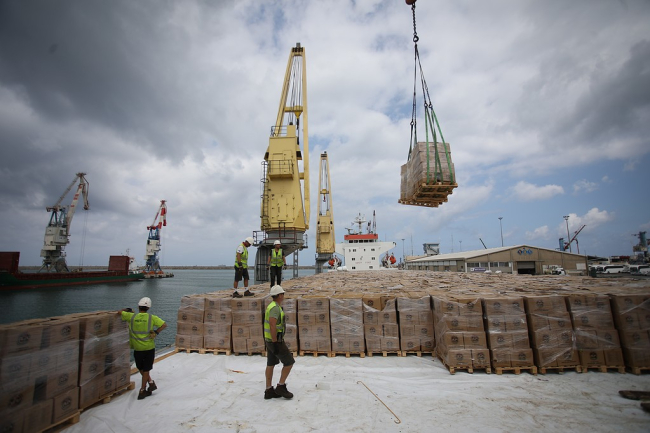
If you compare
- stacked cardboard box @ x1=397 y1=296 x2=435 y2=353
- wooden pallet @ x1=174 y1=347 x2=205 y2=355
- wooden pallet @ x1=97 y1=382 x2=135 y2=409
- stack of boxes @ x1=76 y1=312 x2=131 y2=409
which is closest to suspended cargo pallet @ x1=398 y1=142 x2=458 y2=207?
stacked cardboard box @ x1=397 y1=296 x2=435 y2=353

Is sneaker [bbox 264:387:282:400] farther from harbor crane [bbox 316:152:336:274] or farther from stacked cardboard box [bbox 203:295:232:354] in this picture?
harbor crane [bbox 316:152:336:274]

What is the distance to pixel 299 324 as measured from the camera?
6027 mm

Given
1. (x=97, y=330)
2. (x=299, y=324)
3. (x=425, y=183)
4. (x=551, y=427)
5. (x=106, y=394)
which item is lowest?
→ (x=551, y=427)

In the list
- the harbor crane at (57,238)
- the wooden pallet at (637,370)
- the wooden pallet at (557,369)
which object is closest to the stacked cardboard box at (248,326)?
the wooden pallet at (557,369)

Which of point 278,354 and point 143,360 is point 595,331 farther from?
point 143,360

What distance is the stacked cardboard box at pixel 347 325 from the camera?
19.3ft

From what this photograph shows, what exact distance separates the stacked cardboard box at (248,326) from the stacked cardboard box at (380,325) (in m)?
2.18

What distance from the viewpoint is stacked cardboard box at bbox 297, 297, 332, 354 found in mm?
5934

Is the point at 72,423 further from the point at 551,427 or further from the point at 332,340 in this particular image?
the point at 551,427

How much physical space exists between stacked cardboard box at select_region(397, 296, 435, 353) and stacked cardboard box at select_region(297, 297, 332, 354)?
1.50 metres

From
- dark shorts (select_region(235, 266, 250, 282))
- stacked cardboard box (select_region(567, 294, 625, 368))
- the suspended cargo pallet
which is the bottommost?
stacked cardboard box (select_region(567, 294, 625, 368))

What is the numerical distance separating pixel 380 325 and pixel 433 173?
5.32m

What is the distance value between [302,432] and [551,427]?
112 inches

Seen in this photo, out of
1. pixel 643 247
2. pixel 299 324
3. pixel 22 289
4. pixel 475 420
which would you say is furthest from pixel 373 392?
pixel 643 247
